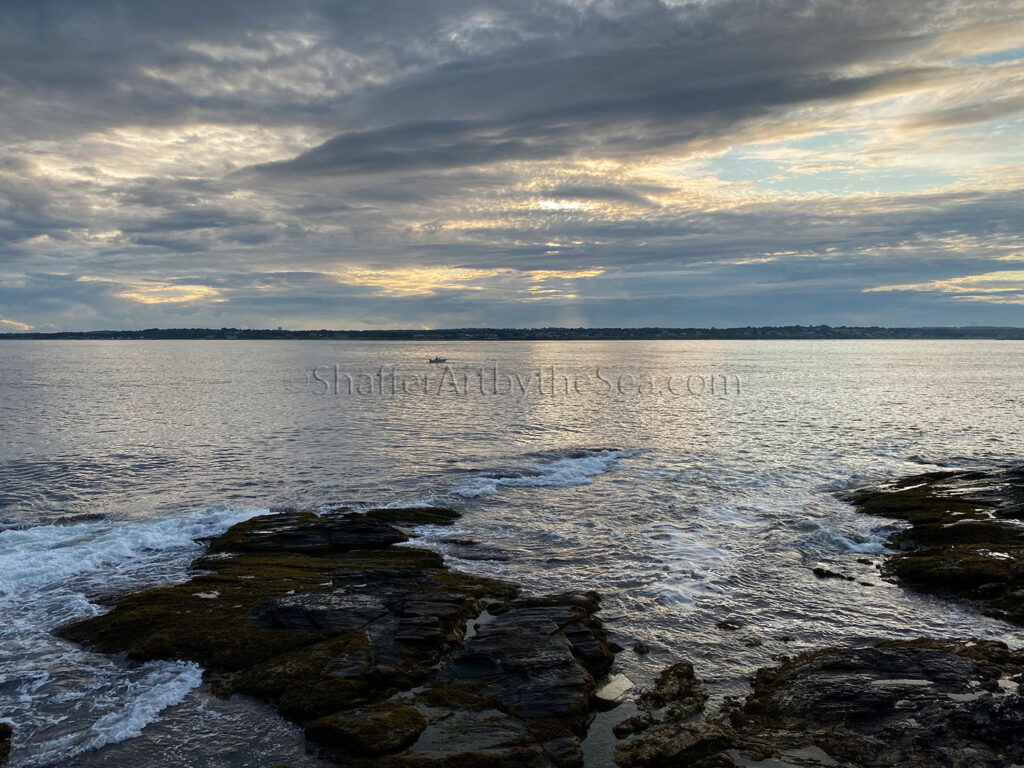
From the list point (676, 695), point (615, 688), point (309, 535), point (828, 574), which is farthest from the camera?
point (309, 535)

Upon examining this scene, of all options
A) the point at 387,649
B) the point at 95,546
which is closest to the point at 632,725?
the point at 387,649

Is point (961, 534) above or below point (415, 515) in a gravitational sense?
above

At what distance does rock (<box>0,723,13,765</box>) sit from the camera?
12.7 metres

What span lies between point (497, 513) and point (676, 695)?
17.2 metres

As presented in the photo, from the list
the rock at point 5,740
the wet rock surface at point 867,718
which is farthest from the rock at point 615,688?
the rock at point 5,740

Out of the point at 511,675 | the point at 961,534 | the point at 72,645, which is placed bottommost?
the point at 72,645

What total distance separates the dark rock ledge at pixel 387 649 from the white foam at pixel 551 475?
13206mm

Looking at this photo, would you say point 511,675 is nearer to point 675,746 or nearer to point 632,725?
point 632,725

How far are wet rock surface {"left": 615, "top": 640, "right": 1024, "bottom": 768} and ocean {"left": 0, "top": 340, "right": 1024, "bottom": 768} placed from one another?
1406mm

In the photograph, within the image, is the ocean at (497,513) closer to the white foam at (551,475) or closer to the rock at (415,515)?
the white foam at (551,475)

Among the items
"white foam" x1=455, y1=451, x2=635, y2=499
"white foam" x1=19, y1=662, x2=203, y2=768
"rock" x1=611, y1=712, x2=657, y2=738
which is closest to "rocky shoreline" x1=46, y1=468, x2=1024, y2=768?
"rock" x1=611, y1=712, x2=657, y2=738

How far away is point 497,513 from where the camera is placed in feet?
103

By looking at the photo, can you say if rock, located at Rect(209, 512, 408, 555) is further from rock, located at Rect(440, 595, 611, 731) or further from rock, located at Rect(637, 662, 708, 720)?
rock, located at Rect(637, 662, 708, 720)

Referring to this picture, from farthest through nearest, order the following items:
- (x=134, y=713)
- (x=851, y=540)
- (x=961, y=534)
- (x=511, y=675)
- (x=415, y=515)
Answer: (x=415, y=515), (x=851, y=540), (x=961, y=534), (x=511, y=675), (x=134, y=713)
